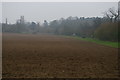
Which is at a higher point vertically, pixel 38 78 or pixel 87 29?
pixel 87 29

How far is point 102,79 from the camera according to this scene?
931 centimetres

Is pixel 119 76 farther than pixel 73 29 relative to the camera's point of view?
No

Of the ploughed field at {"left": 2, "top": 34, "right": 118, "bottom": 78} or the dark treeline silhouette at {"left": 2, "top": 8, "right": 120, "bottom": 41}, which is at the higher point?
the dark treeline silhouette at {"left": 2, "top": 8, "right": 120, "bottom": 41}

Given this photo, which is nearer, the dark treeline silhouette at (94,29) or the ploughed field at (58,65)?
the ploughed field at (58,65)

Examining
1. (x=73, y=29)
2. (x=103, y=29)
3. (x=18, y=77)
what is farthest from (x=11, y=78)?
(x=73, y=29)

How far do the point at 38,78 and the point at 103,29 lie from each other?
45.9m

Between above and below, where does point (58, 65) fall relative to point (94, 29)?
below

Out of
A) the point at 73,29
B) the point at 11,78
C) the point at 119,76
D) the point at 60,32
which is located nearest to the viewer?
the point at 11,78

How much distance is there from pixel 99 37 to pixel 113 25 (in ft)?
21.0

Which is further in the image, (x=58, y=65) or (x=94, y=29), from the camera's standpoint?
(x=94, y=29)

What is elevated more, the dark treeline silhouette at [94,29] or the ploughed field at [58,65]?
the dark treeline silhouette at [94,29]

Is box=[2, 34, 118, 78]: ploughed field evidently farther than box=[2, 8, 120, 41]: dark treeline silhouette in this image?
No

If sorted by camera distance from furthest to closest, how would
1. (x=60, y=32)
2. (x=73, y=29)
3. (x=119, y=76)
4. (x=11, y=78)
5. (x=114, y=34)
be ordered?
1. (x=60, y=32)
2. (x=73, y=29)
3. (x=114, y=34)
4. (x=119, y=76)
5. (x=11, y=78)

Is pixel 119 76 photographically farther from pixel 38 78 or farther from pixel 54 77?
pixel 38 78
